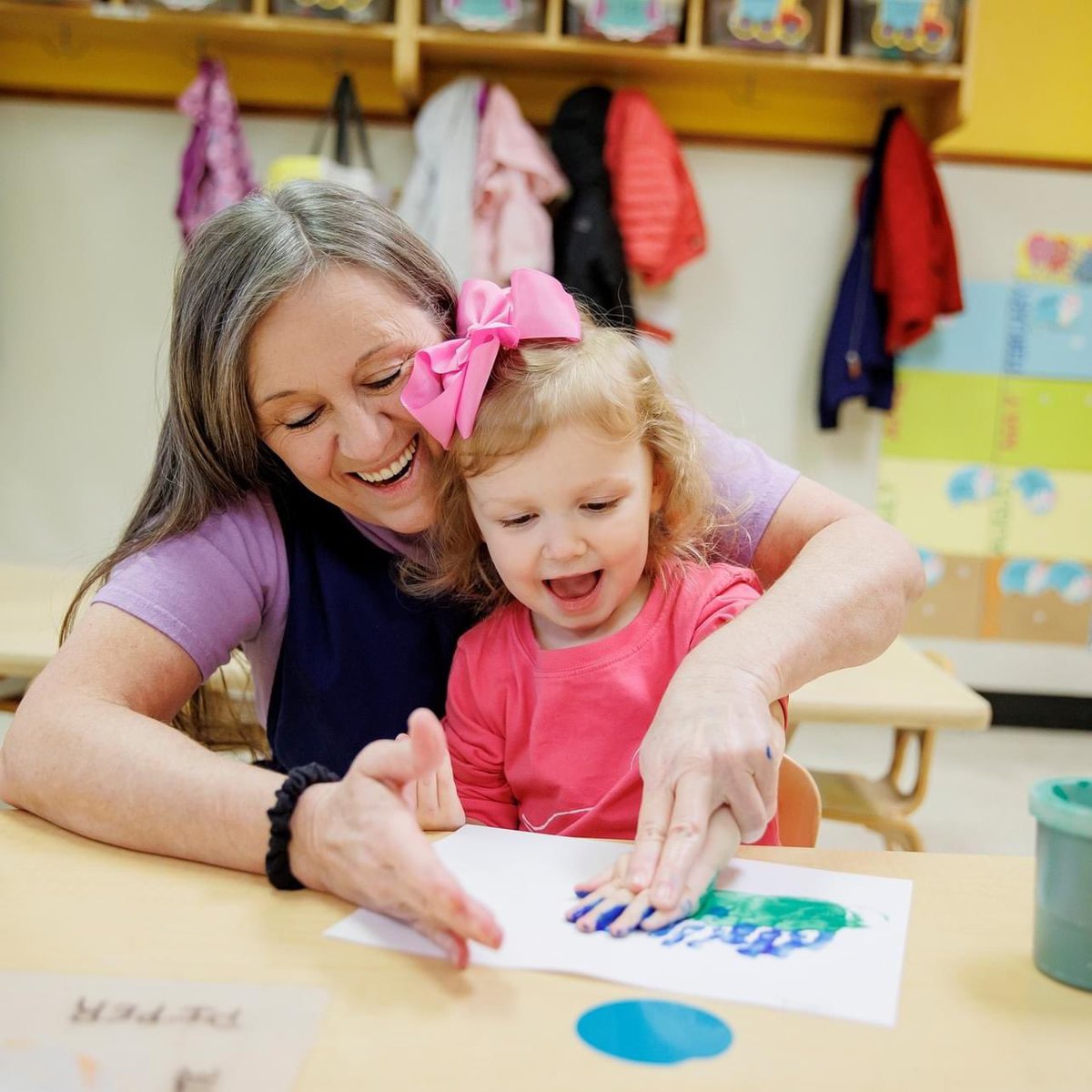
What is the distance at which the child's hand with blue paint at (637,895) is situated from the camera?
30.8 inches

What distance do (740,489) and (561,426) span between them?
0.29m

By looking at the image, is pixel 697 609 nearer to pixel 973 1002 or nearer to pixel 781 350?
pixel 973 1002

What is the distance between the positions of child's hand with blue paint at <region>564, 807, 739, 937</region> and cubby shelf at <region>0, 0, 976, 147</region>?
3015 mm

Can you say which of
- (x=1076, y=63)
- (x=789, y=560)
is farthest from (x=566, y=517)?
(x=1076, y=63)

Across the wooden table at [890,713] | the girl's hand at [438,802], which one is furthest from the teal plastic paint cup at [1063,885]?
the wooden table at [890,713]

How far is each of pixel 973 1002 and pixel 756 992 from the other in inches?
5.2

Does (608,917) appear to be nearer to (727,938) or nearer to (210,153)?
(727,938)

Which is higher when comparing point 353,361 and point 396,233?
point 396,233

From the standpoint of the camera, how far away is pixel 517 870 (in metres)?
0.88

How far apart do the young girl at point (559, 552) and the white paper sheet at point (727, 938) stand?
0.24 m

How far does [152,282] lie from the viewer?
12.6ft

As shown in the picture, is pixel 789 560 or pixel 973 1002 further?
pixel 789 560

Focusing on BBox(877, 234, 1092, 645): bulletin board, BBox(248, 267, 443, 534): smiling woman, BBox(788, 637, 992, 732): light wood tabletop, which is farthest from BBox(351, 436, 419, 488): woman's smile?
BBox(877, 234, 1092, 645): bulletin board

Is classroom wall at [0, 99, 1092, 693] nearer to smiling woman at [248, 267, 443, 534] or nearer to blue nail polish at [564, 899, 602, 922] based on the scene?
smiling woman at [248, 267, 443, 534]
